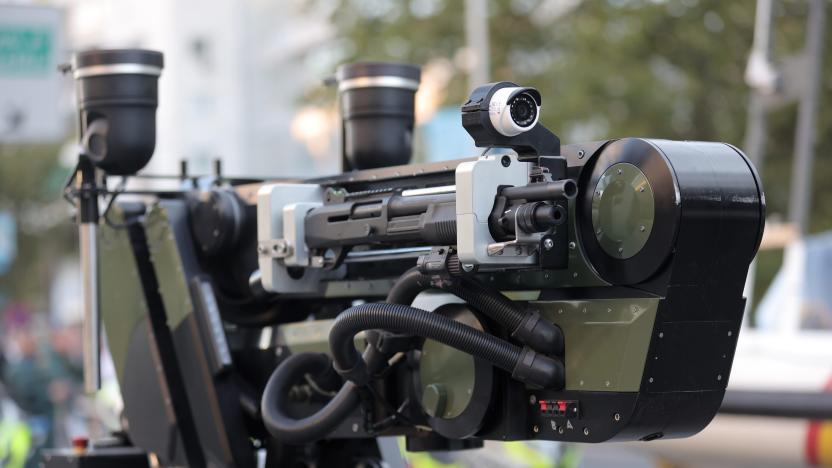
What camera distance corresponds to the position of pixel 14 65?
1114 cm

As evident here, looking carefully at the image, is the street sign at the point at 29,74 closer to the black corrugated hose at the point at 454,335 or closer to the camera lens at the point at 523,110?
the black corrugated hose at the point at 454,335

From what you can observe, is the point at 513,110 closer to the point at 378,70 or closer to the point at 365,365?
the point at 365,365

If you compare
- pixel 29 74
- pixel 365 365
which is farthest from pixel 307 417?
pixel 29 74

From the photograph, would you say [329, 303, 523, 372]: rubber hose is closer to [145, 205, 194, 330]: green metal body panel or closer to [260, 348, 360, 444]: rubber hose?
[260, 348, 360, 444]: rubber hose

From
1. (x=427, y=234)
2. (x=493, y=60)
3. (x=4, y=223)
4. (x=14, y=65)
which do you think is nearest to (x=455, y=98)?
(x=493, y=60)

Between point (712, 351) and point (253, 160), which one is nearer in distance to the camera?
point (712, 351)

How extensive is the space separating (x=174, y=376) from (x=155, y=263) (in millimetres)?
505

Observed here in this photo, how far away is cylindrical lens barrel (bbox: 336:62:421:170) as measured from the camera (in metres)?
6.66

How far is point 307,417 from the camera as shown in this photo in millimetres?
5742

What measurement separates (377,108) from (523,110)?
1.83 m

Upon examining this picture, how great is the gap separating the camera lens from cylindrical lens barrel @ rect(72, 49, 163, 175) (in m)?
2.10

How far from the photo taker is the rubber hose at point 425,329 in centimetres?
496

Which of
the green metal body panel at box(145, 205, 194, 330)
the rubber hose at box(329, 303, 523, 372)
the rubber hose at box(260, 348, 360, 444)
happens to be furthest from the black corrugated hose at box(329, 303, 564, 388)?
the green metal body panel at box(145, 205, 194, 330)

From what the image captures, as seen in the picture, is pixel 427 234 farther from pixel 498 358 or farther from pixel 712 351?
pixel 712 351
